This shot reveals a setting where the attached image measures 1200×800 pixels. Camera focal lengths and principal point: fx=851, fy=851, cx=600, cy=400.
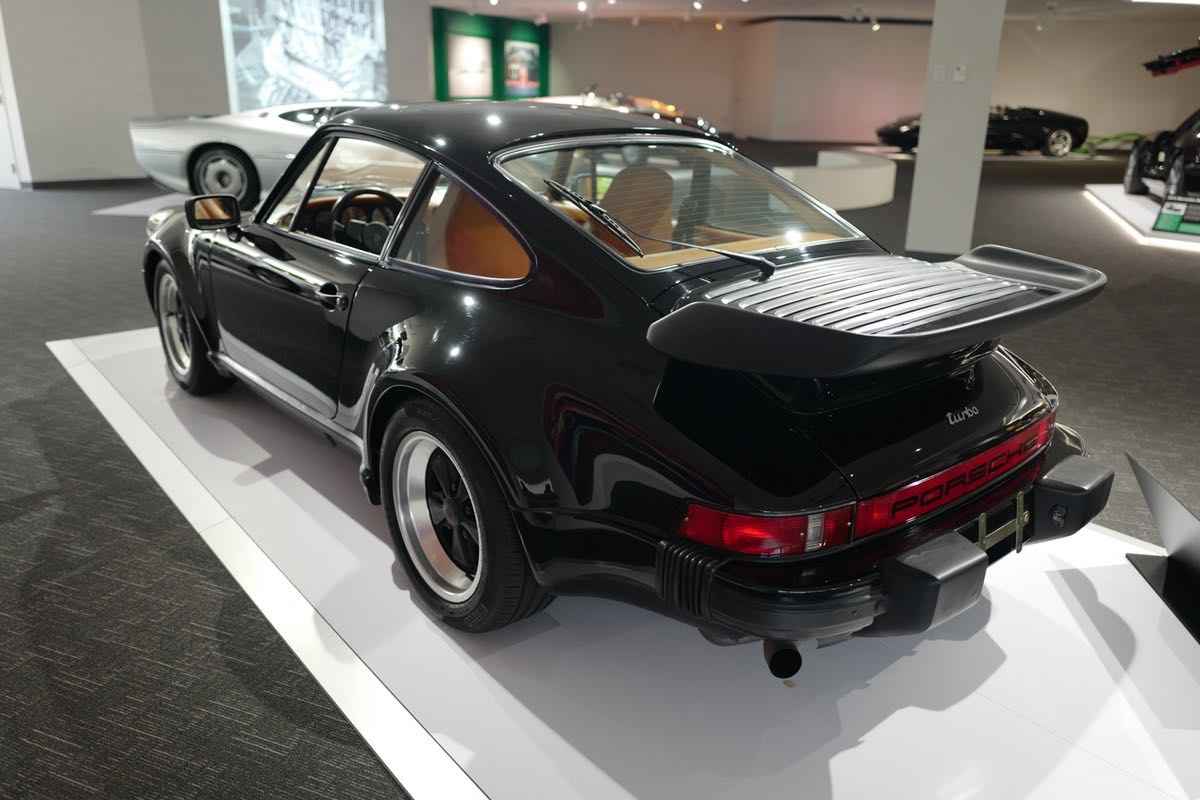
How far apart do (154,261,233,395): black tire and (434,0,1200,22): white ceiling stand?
13.9m

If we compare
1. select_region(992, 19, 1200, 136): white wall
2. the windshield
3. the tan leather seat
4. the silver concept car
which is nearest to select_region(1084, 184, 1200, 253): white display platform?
the windshield

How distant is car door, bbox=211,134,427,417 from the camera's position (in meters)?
2.46

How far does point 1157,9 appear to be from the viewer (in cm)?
1609

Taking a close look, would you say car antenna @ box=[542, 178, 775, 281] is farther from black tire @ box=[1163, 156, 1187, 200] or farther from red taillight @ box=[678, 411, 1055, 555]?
black tire @ box=[1163, 156, 1187, 200]

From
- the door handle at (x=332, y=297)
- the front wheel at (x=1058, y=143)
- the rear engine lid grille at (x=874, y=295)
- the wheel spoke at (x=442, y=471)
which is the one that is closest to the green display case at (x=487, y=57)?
the front wheel at (x=1058, y=143)

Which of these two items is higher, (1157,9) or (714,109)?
(1157,9)

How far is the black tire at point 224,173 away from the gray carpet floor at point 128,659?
17.7 ft

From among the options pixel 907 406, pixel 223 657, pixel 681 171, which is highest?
pixel 681 171

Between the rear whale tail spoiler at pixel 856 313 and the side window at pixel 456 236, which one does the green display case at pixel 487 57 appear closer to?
the side window at pixel 456 236

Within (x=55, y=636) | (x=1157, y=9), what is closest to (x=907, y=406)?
(x=55, y=636)

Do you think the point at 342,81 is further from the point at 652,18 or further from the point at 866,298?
the point at 866,298

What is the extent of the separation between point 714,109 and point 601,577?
23529mm

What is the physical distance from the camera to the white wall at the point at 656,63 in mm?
22844

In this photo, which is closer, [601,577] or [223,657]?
[601,577]
